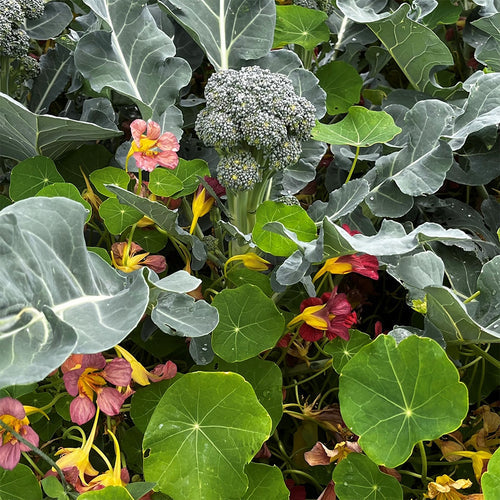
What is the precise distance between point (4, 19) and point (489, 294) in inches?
30.1

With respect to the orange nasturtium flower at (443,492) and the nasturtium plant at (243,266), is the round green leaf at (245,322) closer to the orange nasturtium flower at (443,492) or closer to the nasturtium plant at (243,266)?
the nasturtium plant at (243,266)

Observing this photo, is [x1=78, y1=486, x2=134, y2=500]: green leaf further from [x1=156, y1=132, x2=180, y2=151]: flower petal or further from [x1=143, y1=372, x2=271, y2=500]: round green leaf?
[x1=156, y1=132, x2=180, y2=151]: flower petal

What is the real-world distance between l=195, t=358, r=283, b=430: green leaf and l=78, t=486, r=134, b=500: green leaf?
0.68 feet

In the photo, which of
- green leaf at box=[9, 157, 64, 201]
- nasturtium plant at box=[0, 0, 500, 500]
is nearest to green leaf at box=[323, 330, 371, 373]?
nasturtium plant at box=[0, 0, 500, 500]

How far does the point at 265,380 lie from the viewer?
0.79 m

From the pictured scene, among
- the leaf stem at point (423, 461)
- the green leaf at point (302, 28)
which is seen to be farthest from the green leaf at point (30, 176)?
the leaf stem at point (423, 461)

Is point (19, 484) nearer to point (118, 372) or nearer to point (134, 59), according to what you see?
point (118, 372)

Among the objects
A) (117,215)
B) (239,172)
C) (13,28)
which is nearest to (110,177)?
(117,215)

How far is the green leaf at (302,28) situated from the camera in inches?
40.8

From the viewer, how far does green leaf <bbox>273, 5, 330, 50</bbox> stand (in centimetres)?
104

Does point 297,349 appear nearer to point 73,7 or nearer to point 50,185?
point 50,185

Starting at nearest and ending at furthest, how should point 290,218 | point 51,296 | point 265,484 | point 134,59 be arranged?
point 51,296 → point 265,484 → point 290,218 → point 134,59

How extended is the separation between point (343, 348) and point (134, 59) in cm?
53

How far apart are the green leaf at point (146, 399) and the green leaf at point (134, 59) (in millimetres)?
386
